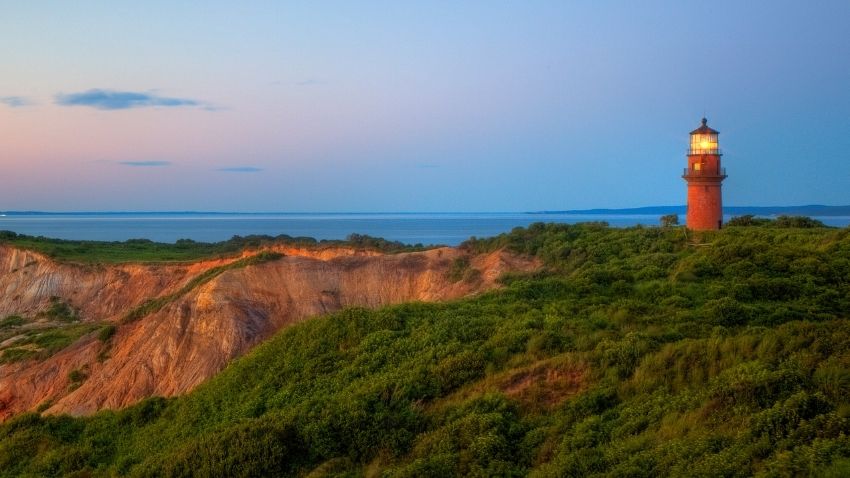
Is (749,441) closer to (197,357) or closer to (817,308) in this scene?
(817,308)

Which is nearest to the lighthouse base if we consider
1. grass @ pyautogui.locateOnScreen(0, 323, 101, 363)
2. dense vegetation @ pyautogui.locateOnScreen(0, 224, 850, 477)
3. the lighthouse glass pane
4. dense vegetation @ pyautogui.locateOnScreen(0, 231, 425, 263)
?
the lighthouse glass pane

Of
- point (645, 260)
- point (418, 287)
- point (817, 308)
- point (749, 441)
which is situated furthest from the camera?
point (418, 287)

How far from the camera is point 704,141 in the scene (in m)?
31.1

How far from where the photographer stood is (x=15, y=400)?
31703mm

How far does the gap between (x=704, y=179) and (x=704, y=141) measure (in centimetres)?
164

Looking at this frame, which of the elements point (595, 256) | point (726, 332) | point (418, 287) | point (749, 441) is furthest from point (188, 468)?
point (418, 287)

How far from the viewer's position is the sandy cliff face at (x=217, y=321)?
3022 cm

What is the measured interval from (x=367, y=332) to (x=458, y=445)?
6.61 meters

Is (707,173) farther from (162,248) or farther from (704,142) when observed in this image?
(162,248)

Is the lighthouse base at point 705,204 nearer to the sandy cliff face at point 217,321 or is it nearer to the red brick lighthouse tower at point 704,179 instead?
the red brick lighthouse tower at point 704,179

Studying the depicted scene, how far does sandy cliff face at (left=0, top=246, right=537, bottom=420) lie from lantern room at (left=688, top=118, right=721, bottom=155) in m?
8.64

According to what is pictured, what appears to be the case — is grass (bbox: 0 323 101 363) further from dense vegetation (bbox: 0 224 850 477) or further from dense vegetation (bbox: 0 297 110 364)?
dense vegetation (bbox: 0 224 850 477)

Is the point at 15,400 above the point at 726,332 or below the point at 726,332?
below

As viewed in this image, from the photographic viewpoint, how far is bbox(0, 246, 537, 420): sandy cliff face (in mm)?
30219
